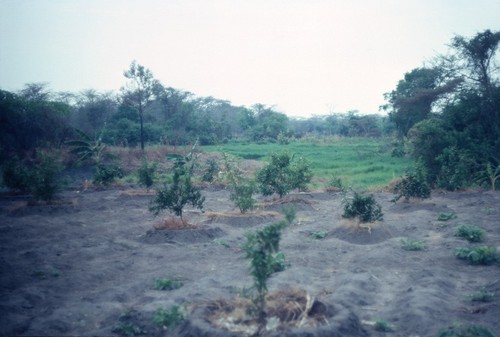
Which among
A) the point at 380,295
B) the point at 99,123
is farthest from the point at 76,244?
the point at 99,123

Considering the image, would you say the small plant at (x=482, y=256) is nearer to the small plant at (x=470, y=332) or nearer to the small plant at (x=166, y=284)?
the small plant at (x=470, y=332)

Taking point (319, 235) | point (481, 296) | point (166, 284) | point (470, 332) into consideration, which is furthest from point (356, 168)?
point (470, 332)

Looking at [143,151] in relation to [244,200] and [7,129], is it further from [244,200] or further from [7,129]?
[244,200]

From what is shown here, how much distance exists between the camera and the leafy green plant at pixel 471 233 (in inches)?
344

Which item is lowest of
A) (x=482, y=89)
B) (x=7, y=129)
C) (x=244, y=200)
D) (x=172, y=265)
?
(x=172, y=265)

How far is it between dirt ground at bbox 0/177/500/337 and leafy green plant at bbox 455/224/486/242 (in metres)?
0.19

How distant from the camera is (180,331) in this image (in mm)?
4633

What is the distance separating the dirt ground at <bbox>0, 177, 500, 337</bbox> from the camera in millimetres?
5172

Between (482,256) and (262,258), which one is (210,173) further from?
(262,258)

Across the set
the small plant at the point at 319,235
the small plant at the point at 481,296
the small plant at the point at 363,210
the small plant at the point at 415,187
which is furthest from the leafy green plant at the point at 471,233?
the small plant at the point at 415,187

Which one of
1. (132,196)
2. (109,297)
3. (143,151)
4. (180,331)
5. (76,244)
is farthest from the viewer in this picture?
(143,151)

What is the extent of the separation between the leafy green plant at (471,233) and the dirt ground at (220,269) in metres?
0.19

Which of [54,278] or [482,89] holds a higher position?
[482,89]

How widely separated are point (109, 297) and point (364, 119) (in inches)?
2286
